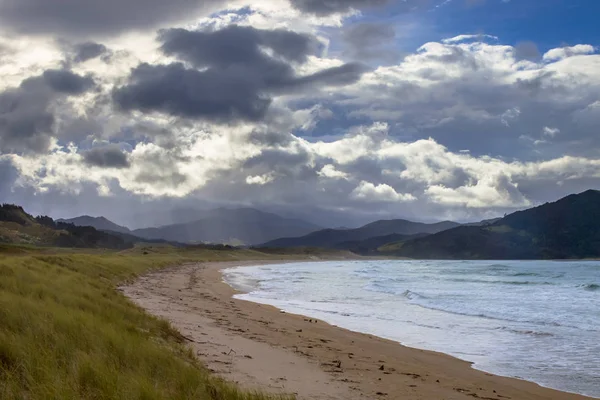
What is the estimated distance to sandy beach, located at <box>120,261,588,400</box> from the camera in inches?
415

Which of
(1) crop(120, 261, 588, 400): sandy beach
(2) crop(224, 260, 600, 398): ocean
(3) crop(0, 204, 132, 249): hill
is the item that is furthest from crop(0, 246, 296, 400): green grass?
(3) crop(0, 204, 132, 249): hill

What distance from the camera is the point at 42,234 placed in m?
161

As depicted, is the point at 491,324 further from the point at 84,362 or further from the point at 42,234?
the point at 42,234

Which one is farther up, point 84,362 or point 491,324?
point 84,362

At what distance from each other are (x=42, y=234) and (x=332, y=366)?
552ft

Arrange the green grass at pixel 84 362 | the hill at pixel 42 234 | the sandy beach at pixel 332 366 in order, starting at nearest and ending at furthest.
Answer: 1. the green grass at pixel 84 362
2. the sandy beach at pixel 332 366
3. the hill at pixel 42 234

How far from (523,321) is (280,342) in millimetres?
12549

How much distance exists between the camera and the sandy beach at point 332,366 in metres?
10.5

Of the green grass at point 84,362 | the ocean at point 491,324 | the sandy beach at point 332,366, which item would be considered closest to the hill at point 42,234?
the ocean at point 491,324

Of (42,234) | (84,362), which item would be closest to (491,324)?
(84,362)

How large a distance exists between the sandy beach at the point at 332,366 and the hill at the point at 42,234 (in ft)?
439

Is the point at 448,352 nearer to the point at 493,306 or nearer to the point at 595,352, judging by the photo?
the point at 595,352

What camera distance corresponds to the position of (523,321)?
75.6ft

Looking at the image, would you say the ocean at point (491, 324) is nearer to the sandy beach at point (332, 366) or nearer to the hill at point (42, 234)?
the sandy beach at point (332, 366)
